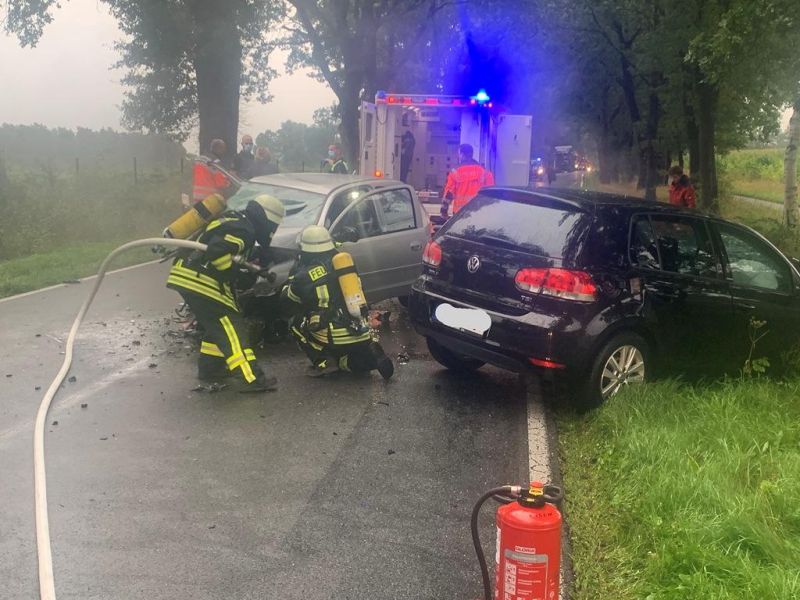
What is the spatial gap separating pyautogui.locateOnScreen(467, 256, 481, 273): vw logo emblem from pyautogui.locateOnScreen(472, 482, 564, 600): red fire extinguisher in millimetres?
3095

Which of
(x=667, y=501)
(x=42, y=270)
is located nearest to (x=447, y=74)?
(x=42, y=270)

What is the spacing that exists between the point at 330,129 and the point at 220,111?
52.9 metres

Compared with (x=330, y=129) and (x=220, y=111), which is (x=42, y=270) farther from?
(x=330, y=129)

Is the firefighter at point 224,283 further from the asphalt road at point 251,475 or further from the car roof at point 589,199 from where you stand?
the car roof at point 589,199

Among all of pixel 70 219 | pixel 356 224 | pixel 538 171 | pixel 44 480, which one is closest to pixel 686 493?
pixel 44 480

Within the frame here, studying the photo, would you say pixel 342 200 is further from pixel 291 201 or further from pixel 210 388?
pixel 210 388

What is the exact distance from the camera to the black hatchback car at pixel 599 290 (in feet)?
18.6

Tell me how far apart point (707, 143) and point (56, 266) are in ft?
50.9

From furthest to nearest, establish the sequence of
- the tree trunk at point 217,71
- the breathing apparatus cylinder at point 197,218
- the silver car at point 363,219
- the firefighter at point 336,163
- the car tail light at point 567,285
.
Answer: the tree trunk at point 217,71, the firefighter at point 336,163, the silver car at point 363,219, the breathing apparatus cylinder at point 197,218, the car tail light at point 567,285

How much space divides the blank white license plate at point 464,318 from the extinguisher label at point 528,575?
2.94 metres

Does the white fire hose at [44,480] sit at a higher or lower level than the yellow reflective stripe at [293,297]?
lower

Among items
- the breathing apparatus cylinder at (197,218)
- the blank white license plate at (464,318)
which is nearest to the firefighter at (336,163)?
the breathing apparatus cylinder at (197,218)

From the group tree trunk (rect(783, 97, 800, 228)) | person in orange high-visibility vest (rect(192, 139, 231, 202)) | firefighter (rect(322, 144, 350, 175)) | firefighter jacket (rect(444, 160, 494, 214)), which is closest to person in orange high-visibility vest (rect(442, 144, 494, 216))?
firefighter jacket (rect(444, 160, 494, 214))

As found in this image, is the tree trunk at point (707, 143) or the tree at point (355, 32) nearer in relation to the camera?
the tree trunk at point (707, 143)
